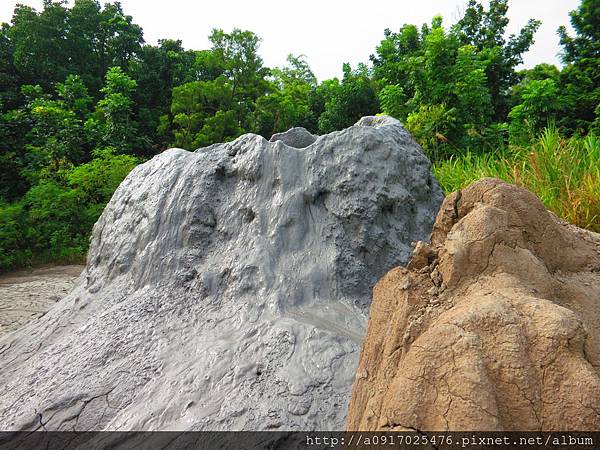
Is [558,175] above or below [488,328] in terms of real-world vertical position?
above

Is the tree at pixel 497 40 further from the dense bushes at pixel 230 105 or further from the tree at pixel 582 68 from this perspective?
the tree at pixel 582 68

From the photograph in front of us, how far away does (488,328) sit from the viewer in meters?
1.23

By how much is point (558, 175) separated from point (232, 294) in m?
3.40

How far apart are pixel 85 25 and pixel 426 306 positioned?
58.4 feet

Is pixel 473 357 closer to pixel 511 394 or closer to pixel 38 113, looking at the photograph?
pixel 511 394

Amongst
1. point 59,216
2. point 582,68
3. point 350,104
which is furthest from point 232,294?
point 350,104

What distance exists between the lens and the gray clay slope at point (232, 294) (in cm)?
240

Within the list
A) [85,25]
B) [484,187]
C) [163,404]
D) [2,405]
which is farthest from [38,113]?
[484,187]

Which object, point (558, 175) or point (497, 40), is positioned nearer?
point (558, 175)

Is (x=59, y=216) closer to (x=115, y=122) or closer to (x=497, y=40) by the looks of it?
(x=115, y=122)

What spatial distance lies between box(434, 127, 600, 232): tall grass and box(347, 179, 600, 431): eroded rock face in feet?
7.69

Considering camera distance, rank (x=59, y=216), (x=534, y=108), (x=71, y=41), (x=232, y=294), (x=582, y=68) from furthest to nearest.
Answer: (x=71, y=41) < (x=59, y=216) < (x=582, y=68) < (x=534, y=108) < (x=232, y=294)

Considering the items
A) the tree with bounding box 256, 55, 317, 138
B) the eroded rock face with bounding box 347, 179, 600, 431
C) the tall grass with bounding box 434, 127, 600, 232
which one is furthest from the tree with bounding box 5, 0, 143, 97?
the eroded rock face with bounding box 347, 179, 600, 431

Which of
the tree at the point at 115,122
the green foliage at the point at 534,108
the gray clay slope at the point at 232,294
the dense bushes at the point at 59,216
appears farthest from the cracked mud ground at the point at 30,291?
the green foliage at the point at 534,108
